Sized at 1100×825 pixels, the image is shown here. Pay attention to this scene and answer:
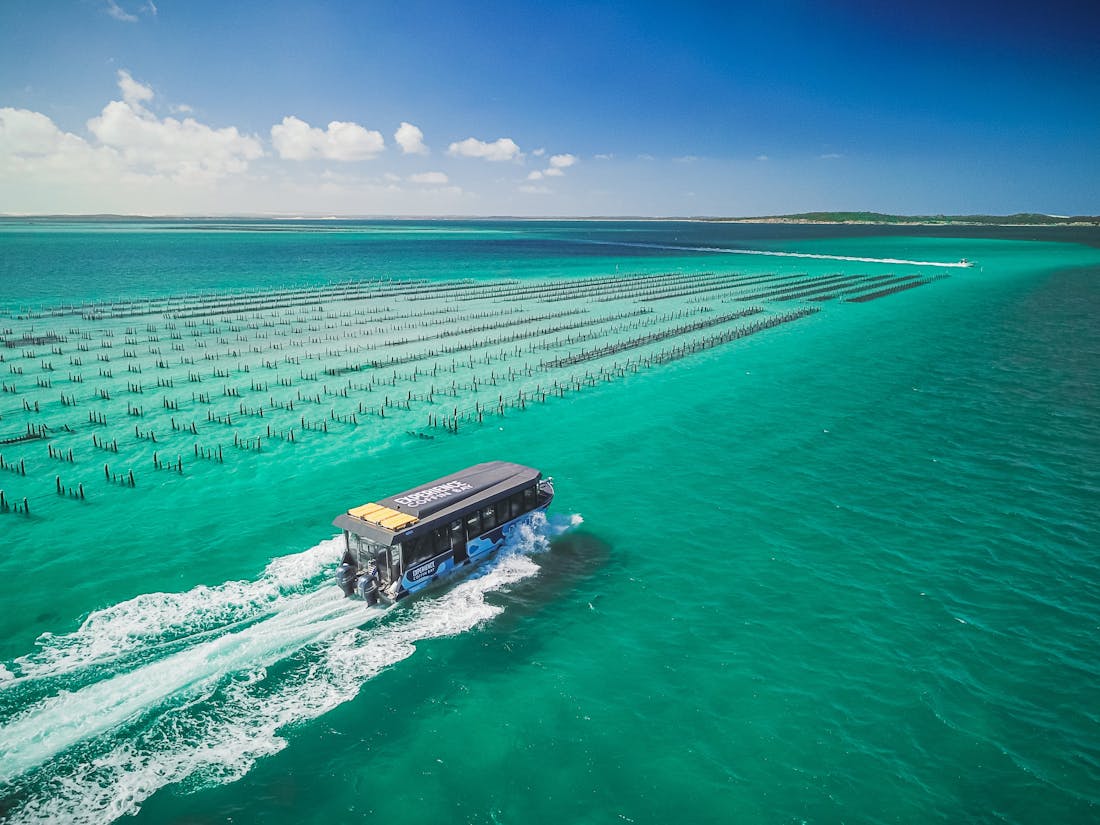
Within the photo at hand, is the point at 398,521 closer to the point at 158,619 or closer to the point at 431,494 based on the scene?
the point at 431,494

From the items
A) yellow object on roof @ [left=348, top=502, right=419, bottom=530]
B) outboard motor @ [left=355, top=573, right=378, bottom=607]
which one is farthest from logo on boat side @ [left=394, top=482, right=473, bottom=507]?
outboard motor @ [left=355, top=573, right=378, bottom=607]

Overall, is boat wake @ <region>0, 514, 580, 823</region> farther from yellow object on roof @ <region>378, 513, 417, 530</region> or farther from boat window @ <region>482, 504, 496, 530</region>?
yellow object on roof @ <region>378, 513, 417, 530</region>

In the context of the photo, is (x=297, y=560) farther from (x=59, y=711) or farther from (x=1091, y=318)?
(x=1091, y=318)

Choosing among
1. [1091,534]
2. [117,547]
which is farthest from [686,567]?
[117,547]

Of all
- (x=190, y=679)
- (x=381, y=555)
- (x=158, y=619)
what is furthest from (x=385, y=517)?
(x=158, y=619)

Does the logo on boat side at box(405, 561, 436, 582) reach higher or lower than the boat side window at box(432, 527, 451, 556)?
lower

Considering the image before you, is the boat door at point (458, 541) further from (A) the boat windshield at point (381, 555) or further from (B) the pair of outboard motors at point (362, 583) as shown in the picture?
(B) the pair of outboard motors at point (362, 583)
